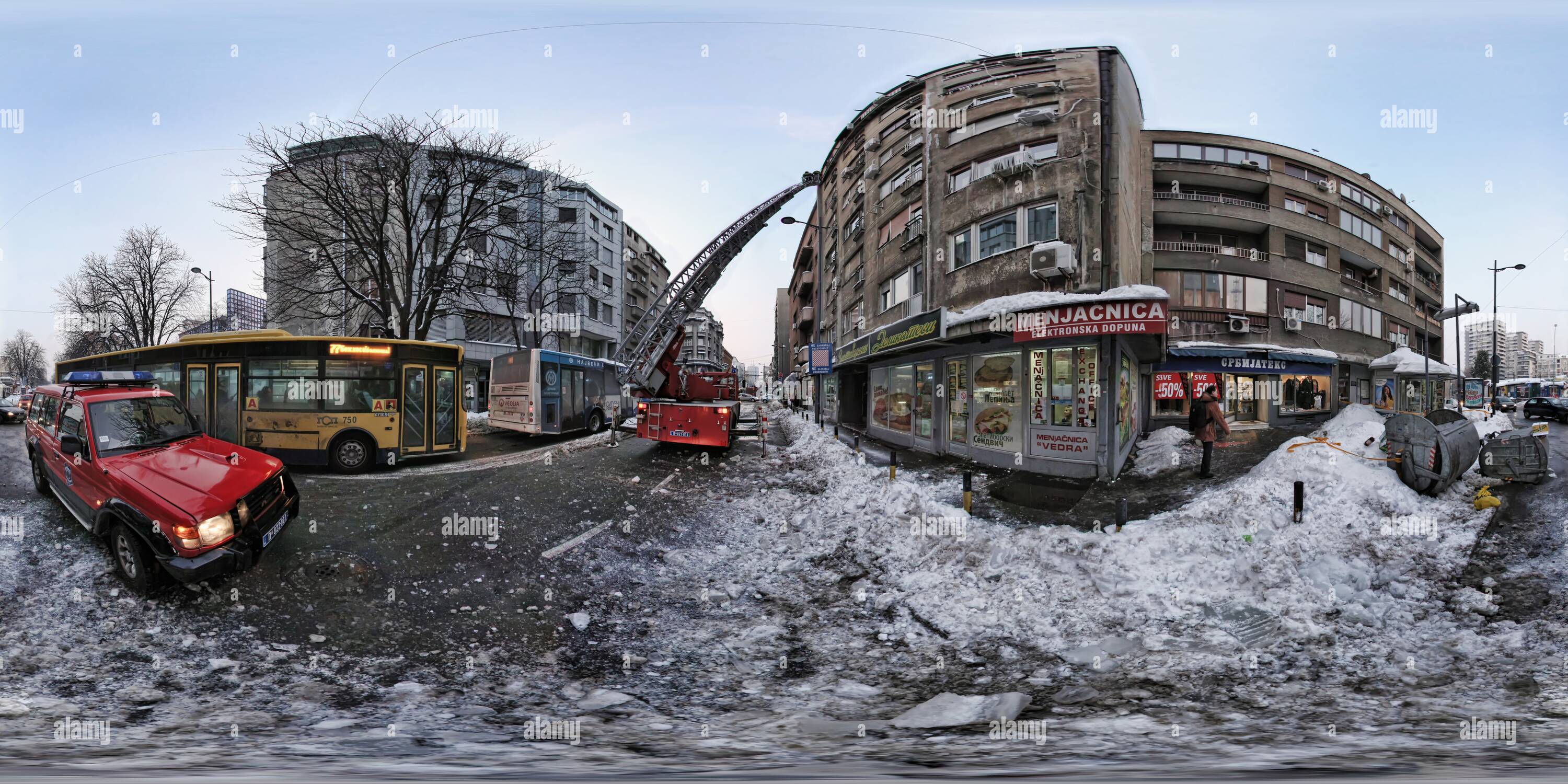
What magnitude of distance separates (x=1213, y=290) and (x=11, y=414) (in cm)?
5370

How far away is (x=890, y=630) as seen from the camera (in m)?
5.21

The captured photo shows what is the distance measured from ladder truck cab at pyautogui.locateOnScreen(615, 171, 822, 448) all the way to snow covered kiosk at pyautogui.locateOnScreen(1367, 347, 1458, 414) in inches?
1112

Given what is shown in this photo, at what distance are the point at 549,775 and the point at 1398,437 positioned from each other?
12482mm

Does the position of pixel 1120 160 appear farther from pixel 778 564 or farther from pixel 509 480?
pixel 509 480

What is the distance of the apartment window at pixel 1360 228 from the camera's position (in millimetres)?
28297

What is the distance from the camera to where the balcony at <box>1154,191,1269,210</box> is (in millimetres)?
25109

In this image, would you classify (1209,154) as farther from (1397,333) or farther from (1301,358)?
(1397,333)

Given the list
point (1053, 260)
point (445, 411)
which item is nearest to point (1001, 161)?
point (1053, 260)

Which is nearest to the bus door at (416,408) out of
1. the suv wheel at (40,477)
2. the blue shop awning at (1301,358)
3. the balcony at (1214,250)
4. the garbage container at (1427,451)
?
the suv wheel at (40,477)

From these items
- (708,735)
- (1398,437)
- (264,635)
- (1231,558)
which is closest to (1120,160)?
(1398,437)

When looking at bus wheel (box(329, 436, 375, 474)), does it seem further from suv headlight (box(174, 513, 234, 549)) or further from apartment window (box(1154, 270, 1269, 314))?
apartment window (box(1154, 270, 1269, 314))

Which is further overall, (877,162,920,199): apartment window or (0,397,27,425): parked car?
(0,397,27,425): parked car

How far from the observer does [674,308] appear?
18.5m

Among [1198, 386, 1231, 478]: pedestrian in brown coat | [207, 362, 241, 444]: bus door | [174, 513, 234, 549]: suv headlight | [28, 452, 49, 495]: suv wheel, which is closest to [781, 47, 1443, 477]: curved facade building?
[1198, 386, 1231, 478]: pedestrian in brown coat
